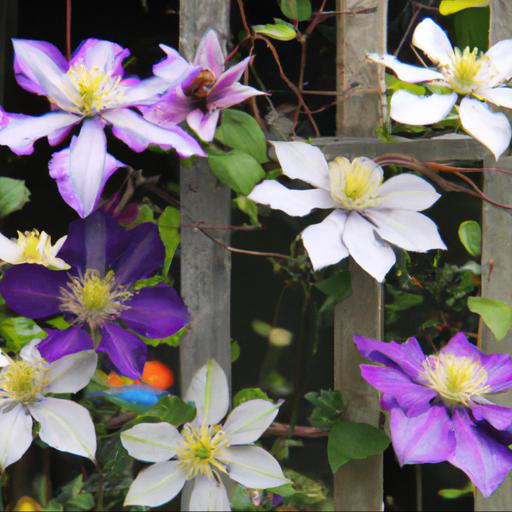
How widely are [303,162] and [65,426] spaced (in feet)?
1.28

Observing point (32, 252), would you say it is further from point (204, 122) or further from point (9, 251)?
point (204, 122)

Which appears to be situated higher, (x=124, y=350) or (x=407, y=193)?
(x=407, y=193)

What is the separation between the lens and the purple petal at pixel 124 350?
0.79 m

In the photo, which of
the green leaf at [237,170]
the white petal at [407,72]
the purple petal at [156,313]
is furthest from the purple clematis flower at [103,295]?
the white petal at [407,72]

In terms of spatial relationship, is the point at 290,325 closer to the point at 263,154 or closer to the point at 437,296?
the point at 437,296

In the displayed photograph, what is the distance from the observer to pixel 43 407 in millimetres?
797

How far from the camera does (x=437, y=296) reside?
3.26ft

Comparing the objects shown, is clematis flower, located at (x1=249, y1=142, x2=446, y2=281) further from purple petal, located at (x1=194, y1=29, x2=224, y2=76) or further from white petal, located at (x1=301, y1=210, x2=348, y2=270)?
purple petal, located at (x1=194, y1=29, x2=224, y2=76)

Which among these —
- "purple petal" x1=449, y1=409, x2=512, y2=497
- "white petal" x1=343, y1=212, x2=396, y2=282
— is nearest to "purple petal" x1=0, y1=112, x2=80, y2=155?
"white petal" x1=343, y1=212, x2=396, y2=282

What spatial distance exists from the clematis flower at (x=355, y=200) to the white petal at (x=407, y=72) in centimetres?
10

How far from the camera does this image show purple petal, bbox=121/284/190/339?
31.9 inches

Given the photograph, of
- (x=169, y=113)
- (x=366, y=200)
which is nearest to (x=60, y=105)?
(x=169, y=113)

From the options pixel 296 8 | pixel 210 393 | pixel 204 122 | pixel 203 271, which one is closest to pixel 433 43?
pixel 296 8

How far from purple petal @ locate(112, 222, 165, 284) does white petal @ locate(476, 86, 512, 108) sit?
392 mm
